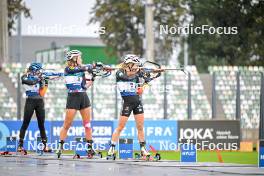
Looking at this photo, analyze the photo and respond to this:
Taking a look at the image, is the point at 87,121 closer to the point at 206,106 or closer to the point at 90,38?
the point at 206,106

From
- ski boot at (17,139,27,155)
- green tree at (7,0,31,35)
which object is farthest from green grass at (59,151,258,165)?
green tree at (7,0,31,35)

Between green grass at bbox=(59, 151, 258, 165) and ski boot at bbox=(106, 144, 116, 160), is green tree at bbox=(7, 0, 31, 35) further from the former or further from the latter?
ski boot at bbox=(106, 144, 116, 160)

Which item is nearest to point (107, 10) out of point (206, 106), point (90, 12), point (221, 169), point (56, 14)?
point (90, 12)

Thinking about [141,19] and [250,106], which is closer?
[250,106]

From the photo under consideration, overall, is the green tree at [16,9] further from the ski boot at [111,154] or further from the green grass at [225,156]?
the ski boot at [111,154]

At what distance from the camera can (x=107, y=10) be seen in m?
48.2

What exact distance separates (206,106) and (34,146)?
8404mm

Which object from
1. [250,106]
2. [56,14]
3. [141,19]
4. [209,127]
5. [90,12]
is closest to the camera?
[209,127]

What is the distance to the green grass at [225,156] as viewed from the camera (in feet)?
80.6

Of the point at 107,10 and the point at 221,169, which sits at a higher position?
the point at 107,10

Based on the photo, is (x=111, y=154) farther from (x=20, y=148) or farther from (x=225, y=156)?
(x=225, y=156)

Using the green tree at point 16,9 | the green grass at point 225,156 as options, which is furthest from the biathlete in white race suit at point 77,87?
the green tree at point 16,9

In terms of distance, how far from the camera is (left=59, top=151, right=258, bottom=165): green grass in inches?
967

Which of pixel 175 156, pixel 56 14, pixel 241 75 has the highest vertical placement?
pixel 56 14
